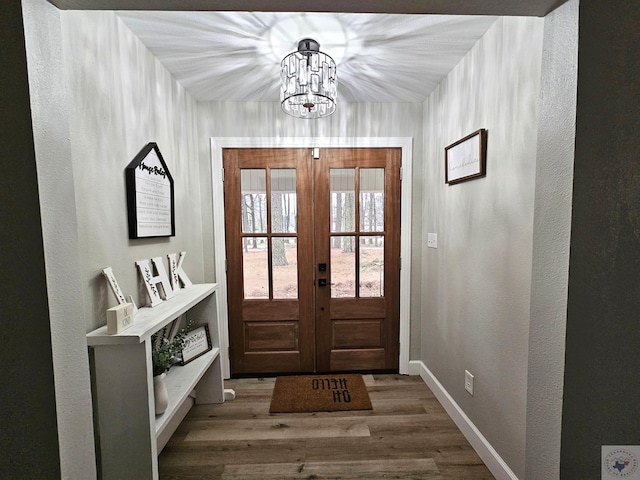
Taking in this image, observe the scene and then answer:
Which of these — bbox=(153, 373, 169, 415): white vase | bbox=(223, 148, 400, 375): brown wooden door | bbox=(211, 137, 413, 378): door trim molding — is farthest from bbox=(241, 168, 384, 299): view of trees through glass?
bbox=(153, 373, 169, 415): white vase

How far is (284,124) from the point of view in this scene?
232cm

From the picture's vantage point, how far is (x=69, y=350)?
840mm

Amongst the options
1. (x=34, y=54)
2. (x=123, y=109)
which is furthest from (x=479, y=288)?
(x=123, y=109)

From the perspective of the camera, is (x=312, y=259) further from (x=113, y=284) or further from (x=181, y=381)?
(x=113, y=284)

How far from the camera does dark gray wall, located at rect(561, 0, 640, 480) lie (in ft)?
2.46

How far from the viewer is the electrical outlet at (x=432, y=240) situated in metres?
2.16

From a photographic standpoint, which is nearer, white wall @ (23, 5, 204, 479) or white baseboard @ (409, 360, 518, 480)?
white wall @ (23, 5, 204, 479)

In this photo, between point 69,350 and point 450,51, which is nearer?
point 69,350

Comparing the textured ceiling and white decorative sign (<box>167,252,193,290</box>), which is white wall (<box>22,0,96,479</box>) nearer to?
the textured ceiling

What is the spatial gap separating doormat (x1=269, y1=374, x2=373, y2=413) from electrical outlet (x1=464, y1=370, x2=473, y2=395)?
2.31 feet

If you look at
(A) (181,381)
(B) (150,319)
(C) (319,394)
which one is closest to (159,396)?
(A) (181,381)

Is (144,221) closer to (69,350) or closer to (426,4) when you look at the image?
(69,350)

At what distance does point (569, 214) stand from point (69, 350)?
158 cm

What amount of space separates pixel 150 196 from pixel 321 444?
6.06ft
